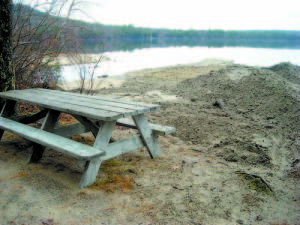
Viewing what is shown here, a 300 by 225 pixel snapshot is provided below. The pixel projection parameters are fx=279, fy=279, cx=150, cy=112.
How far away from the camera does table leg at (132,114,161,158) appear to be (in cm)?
298

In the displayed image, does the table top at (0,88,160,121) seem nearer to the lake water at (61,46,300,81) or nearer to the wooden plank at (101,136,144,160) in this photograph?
the wooden plank at (101,136,144,160)

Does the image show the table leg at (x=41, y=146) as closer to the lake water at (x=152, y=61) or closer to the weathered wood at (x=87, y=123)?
the weathered wood at (x=87, y=123)

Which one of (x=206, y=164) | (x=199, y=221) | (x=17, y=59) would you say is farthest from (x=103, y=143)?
(x=17, y=59)

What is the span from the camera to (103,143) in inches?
100

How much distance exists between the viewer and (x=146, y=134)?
122 inches

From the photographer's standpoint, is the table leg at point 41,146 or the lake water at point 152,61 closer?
the table leg at point 41,146

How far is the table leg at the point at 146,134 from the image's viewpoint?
2.98 meters

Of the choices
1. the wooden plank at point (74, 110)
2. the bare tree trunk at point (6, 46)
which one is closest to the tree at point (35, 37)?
the bare tree trunk at point (6, 46)

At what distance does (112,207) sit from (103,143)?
0.60 m

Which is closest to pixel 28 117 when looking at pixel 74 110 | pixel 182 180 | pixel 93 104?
pixel 93 104

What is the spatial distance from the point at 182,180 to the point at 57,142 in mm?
1222

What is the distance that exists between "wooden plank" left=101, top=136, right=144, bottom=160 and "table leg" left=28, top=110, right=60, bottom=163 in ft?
2.74

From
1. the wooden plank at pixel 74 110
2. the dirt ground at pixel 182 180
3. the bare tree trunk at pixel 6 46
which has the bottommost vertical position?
the dirt ground at pixel 182 180

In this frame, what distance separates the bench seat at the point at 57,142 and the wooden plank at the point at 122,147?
352 mm
